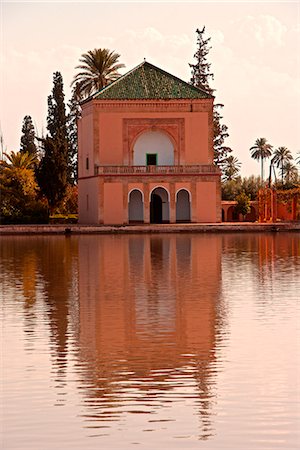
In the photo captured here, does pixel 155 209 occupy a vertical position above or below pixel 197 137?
below

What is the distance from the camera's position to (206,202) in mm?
43625

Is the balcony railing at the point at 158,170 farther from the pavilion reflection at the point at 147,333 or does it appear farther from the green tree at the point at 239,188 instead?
the pavilion reflection at the point at 147,333

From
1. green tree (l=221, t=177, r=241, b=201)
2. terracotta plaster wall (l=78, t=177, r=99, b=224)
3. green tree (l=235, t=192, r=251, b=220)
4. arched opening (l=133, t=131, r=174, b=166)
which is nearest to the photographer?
terracotta plaster wall (l=78, t=177, r=99, b=224)

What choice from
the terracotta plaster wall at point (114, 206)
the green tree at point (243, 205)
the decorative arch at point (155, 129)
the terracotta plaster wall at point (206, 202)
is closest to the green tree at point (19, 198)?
the terracotta plaster wall at point (114, 206)

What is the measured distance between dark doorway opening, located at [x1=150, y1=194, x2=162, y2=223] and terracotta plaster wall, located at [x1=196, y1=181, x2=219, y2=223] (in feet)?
6.19

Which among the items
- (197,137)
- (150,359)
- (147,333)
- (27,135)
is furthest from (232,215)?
(150,359)

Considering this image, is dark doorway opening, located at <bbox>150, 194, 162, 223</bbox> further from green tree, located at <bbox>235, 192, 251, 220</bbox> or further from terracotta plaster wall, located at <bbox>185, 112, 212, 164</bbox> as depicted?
green tree, located at <bbox>235, 192, 251, 220</bbox>

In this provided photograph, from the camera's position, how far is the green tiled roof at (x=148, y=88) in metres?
44.2

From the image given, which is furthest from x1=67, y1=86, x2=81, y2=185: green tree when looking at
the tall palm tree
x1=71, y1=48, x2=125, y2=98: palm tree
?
the tall palm tree

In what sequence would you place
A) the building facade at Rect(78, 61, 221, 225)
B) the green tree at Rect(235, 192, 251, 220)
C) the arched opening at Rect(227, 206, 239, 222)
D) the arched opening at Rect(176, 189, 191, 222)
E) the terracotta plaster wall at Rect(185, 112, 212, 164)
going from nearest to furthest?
1. the building facade at Rect(78, 61, 221, 225)
2. the arched opening at Rect(176, 189, 191, 222)
3. the terracotta plaster wall at Rect(185, 112, 212, 164)
4. the green tree at Rect(235, 192, 251, 220)
5. the arched opening at Rect(227, 206, 239, 222)

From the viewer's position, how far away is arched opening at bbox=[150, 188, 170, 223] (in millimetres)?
44188

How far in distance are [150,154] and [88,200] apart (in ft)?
11.1

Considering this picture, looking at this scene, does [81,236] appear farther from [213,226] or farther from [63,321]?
[63,321]

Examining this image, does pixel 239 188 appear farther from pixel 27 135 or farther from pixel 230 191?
pixel 27 135
